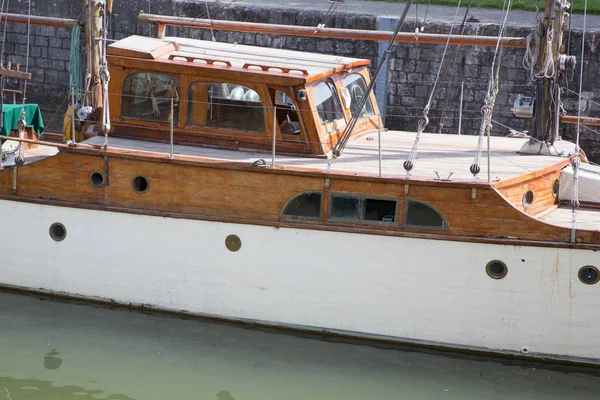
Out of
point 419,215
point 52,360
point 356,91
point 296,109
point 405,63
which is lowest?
point 52,360

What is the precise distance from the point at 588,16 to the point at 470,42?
7.42 m

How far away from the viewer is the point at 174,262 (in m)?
10.4

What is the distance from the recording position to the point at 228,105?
10.6 metres

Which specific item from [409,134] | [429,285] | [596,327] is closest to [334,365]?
[429,285]

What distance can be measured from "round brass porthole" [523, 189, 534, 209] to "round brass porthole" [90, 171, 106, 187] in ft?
15.0

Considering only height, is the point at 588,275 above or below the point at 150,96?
below

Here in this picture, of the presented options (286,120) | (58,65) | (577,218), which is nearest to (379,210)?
(286,120)

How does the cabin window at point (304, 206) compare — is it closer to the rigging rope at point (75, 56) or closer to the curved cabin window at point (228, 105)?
the curved cabin window at point (228, 105)

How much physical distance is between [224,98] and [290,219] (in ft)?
5.43

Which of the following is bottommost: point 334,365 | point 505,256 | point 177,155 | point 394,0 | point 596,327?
point 334,365

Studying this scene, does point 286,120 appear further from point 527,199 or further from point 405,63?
point 405,63

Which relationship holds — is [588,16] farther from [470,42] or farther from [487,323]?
[487,323]

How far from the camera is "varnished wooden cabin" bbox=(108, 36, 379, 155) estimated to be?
10383mm

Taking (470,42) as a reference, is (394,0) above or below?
above
